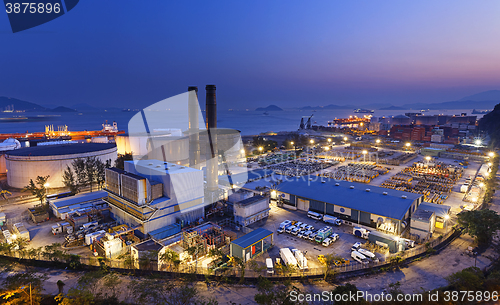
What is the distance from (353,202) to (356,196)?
85 centimetres

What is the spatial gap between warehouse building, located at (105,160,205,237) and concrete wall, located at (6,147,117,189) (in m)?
10.7

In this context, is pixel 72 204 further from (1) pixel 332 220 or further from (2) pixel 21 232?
(1) pixel 332 220

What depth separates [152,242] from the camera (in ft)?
38.4

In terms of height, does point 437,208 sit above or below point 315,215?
above

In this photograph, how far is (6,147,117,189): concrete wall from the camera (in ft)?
72.4

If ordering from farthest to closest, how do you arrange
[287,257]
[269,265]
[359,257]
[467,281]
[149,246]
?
[149,246], [359,257], [287,257], [269,265], [467,281]

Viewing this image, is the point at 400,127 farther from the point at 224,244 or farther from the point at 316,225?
the point at 224,244

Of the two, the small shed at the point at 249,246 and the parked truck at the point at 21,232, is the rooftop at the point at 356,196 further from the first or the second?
the parked truck at the point at 21,232

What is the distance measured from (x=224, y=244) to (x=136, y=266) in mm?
4015

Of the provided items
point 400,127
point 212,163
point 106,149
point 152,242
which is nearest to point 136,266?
point 152,242

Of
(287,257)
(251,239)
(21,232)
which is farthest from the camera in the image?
(21,232)

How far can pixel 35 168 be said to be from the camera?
22094 mm

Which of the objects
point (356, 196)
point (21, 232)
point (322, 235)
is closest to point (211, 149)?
point (322, 235)

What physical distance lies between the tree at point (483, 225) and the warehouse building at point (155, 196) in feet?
46.0
